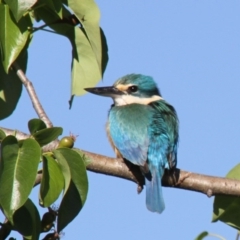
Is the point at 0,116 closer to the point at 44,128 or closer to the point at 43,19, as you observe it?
the point at 43,19

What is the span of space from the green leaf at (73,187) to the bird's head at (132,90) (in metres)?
2.37

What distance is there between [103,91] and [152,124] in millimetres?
780

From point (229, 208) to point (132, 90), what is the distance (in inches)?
82.3

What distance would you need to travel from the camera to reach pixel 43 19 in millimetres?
3195

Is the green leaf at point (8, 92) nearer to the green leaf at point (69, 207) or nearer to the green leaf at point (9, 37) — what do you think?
the green leaf at point (9, 37)

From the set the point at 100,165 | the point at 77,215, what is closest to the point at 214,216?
the point at 100,165

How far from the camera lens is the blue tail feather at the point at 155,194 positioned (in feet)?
13.1

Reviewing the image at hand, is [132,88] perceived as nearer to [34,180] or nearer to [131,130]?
[131,130]

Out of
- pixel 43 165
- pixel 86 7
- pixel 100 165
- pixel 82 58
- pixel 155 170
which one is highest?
pixel 86 7

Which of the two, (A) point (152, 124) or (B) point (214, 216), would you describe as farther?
(A) point (152, 124)

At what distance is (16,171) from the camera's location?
93.2 inches

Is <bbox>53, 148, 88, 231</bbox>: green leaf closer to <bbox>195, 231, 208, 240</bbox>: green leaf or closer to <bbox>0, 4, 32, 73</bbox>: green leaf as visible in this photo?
<bbox>0, 4, 32, 73</bbox>: green leaf

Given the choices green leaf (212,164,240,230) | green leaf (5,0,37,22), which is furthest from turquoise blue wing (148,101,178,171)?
green leaf (5,0,37,22)

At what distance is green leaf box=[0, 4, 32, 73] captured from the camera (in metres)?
2.77
